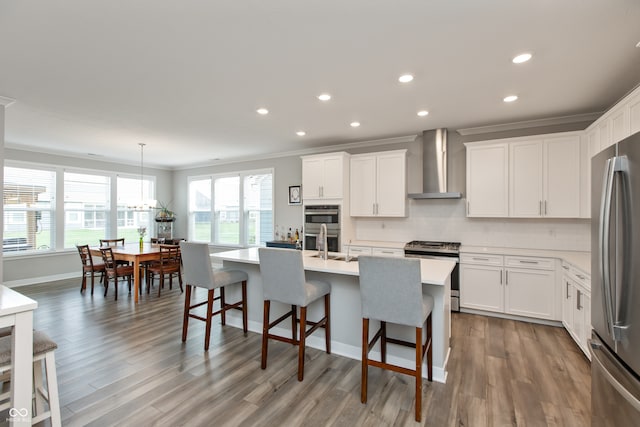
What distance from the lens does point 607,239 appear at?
145 centimetres

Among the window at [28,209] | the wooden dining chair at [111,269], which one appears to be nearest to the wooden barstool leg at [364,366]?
the wooden dining chair at [111,269]

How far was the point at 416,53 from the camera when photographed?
2.37 metres

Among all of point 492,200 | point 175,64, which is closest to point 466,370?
point 492,200

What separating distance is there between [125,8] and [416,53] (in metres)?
2.00

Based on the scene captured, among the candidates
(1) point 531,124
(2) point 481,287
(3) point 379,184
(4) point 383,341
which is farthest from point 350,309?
(1) point 531,124

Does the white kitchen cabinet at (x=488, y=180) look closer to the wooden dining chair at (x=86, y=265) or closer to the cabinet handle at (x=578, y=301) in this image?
the cabinet handle at (x=578, y=301)

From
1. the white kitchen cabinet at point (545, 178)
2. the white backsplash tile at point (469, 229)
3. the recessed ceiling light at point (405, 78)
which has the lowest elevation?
the white backsplash tile at point (469, 229)

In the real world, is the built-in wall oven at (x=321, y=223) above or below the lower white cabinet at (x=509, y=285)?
above

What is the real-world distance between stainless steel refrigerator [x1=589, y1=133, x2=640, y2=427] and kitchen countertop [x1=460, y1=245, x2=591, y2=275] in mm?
1826

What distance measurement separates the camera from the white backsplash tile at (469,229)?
4.03 m

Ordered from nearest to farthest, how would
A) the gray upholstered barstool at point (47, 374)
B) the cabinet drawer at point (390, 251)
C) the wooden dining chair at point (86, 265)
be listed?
the gray upholstered barstool at point (47, 374) < the cabinet drawer at point (390, 251) < the wooden dining chair at point (86, 265)

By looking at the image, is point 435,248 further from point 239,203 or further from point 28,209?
point 28,209

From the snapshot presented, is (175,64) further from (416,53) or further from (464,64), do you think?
(464,64)

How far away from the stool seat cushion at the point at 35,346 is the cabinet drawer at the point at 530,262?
4.43 m
